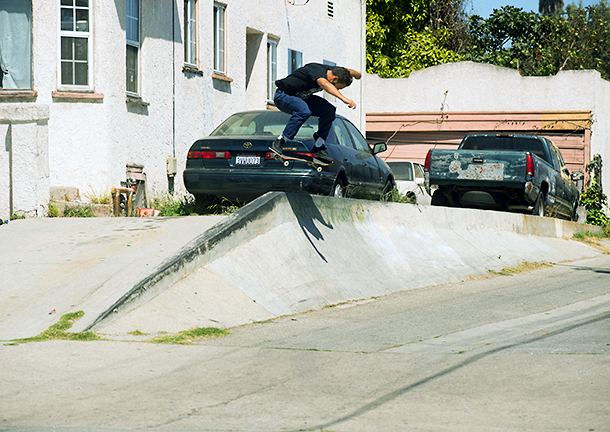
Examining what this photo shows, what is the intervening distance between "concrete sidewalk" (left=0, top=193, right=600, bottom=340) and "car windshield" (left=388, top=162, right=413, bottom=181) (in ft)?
30.7

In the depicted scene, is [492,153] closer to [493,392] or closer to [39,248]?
[39,248]

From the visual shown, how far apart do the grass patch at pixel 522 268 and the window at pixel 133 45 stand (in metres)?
7.91

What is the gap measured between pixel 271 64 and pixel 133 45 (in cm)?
613

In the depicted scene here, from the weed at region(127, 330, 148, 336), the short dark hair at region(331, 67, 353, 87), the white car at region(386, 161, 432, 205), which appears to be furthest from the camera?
the white car at region(386, 161, 432, 205)

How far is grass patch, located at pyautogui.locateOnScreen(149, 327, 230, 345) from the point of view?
20.1 feet

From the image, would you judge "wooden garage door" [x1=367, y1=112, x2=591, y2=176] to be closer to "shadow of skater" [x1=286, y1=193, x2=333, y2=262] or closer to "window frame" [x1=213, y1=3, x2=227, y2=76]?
"window frame" [x1=213, y1=3, x2=227, y2=76]

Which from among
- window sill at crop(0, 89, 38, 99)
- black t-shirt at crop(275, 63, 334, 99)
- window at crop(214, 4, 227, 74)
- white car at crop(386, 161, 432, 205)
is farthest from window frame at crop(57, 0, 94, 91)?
white car at crop(386, 161, 432, 205)

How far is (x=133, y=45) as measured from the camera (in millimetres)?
14938

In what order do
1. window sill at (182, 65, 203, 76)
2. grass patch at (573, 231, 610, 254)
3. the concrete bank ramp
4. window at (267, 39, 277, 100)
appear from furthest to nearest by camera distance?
window at (267, 39, 277, 100), grass patch at (573, 231, 610, 254), window sill at (182, 65, 203, 76), the concrete bank ramp

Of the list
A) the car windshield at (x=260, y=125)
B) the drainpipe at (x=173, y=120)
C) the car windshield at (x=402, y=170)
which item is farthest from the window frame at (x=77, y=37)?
the car windshield at (x=402, y=170)

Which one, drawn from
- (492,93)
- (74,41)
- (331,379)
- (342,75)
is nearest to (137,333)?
(331,379)

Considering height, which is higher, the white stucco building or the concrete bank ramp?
the white stucco building

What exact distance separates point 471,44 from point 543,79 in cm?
1864

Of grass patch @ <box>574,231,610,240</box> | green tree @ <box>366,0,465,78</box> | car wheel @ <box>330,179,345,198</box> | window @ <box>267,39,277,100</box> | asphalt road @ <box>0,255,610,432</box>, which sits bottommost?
asphalt road @ <box>0,255,610,432</box>
